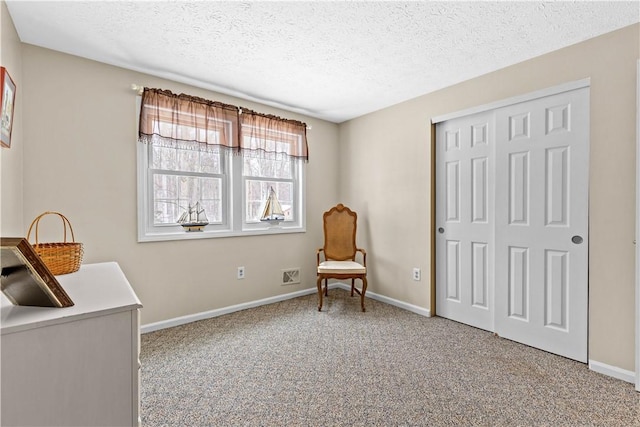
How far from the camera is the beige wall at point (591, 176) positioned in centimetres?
200

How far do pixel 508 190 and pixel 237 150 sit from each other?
261cm

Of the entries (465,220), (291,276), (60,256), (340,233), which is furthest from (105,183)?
(465,220)

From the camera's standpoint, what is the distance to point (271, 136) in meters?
3.52

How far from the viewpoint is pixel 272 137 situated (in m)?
3.53

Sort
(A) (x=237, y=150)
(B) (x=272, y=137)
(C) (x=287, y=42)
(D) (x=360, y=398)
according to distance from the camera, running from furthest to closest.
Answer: (B) (x=272, y=137)
(A) (x=237, y=150)
(C) (x=287, y=42)
(D) (x=360, y=398)

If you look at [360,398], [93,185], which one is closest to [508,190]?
[360,398]

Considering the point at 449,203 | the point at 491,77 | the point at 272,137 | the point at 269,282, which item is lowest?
the point at 269,282

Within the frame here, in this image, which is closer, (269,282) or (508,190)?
(508,190)

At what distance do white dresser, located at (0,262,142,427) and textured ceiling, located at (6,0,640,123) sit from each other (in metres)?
1.74

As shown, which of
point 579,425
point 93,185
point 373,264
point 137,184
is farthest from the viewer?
point 373,264

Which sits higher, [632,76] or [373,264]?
[632,76]

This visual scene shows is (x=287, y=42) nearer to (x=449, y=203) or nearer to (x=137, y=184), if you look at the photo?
(x=137, y=184)

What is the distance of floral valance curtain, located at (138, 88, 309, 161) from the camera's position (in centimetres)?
271

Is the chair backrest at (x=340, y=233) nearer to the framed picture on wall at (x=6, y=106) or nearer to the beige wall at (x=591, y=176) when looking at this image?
the beige wall at (x=591, y=176)
